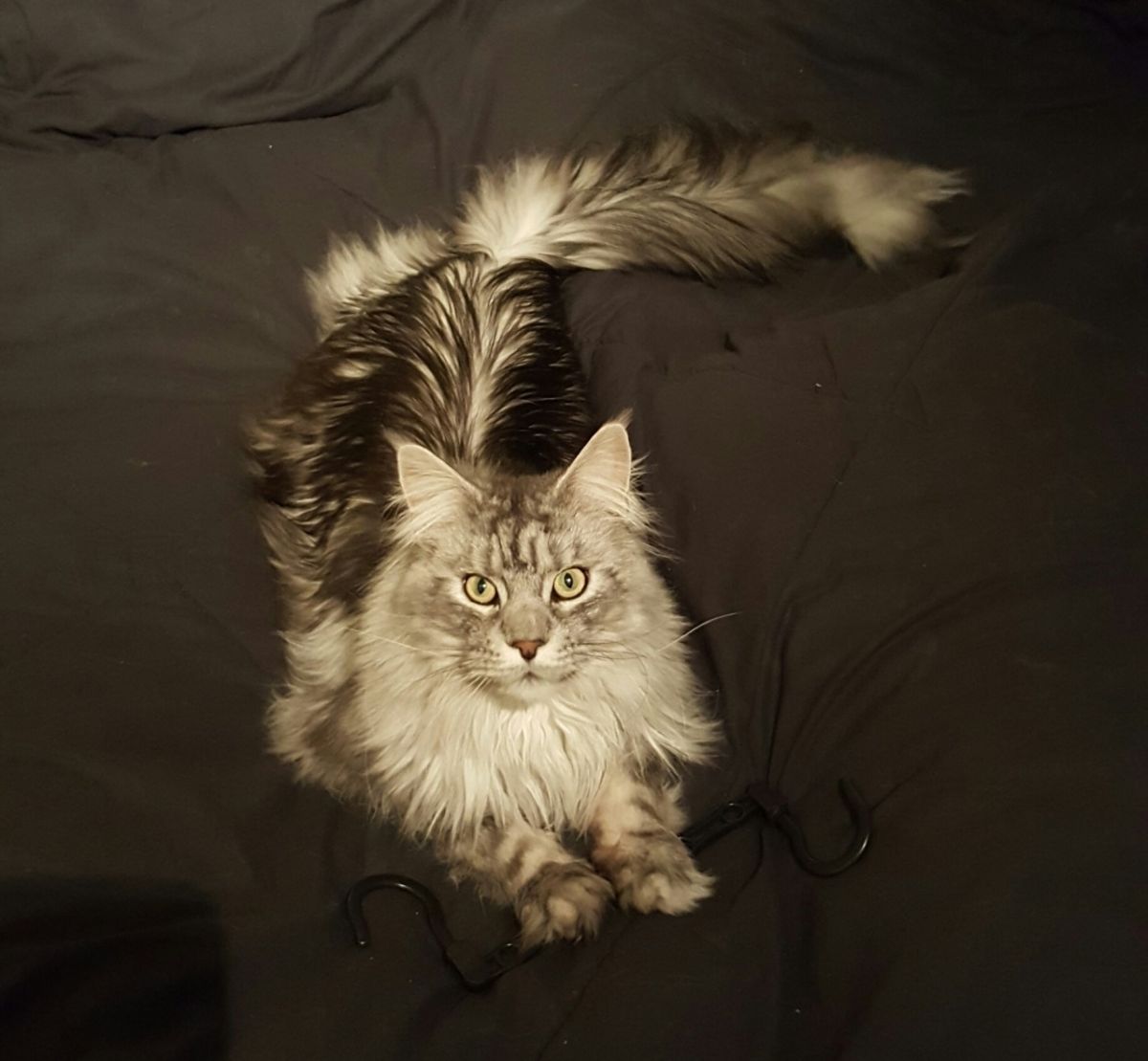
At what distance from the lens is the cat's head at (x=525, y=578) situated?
1324 millimetres

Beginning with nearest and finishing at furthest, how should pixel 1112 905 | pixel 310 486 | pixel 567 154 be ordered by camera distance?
pixel 1112 905, pixel 310 486, pixel 567 154

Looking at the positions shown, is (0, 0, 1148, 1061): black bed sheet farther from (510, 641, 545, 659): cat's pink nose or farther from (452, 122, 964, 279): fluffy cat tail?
(510, 641, 545, 659): cat's pink nose

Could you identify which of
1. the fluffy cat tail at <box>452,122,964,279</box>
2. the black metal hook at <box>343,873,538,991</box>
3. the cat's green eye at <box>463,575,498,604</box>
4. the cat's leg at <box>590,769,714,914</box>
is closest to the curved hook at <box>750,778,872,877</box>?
the cat's leg at <box>590,769,714,914</box>

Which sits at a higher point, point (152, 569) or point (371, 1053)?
point (152, 569)

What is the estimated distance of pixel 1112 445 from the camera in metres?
1.64

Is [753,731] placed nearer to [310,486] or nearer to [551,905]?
[551,905]

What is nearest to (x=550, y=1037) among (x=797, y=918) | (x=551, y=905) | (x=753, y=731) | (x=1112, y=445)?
(x=551, y=905)

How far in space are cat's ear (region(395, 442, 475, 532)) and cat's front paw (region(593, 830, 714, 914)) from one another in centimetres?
55

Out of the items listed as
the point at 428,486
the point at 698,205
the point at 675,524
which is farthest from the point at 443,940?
the point at 698,205

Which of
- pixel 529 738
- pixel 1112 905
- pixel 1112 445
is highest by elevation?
pixel 1112 445

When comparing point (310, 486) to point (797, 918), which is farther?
point (310, 486)

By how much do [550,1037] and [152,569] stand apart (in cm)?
101

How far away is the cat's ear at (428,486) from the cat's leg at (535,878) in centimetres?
48

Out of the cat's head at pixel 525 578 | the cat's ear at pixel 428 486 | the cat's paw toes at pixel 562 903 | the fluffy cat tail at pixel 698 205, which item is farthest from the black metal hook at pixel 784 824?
the fluffy cat tail at pixel 698 205
